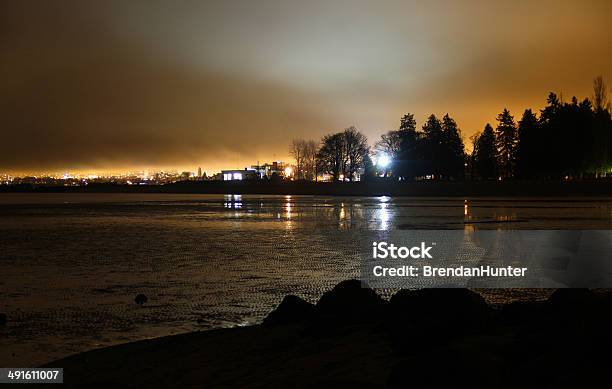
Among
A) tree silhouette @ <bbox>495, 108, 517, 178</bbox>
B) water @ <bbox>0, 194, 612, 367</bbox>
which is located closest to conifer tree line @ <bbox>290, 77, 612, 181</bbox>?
tree silhouette @ <bbox>495, 108, 517, 178</bbox>

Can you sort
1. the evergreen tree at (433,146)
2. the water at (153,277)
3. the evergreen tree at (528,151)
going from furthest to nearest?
the evergreen tree at (433,146), the evergreen tree at (528,151), the water at (153,277)

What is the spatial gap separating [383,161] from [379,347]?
567ft

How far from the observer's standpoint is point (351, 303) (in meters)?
12.2

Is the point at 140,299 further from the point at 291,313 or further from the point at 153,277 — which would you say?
the point at 291,313

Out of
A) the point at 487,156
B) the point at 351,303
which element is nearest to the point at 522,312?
the point at 351,303

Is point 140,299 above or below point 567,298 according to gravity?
below

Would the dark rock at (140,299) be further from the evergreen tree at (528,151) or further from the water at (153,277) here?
the evergreen tree at (528,151)

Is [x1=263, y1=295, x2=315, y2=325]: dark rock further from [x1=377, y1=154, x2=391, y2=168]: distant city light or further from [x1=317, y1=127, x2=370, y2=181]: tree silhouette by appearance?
[x1=317, y1=127, x2=370, y2=181]: tree silhouette

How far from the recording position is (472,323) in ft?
31.8

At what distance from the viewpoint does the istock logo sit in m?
24.3

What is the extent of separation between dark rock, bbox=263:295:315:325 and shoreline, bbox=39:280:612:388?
19mm

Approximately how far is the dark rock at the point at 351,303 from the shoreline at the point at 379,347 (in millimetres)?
19

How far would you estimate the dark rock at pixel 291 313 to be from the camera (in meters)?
12.1

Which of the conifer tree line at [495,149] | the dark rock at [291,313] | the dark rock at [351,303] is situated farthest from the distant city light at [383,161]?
the dark rock at [291,313]
